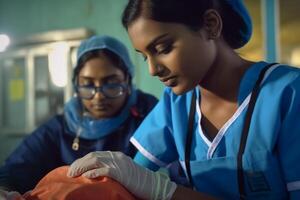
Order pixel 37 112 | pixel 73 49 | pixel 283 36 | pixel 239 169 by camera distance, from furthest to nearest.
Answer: pixel 37 112 → pixel 73 49 → pixel 283 36 → pixel 239 169

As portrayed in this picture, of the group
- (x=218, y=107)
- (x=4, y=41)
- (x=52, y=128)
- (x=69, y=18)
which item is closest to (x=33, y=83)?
(x=4, y=41)

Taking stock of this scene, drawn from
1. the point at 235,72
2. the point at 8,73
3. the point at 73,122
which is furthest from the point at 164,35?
the point at 8,73

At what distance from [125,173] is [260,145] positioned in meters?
0.33

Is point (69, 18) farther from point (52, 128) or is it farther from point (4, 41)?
point (52, 128)

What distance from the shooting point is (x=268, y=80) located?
92cm

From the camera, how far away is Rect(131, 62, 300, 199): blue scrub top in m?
0.85

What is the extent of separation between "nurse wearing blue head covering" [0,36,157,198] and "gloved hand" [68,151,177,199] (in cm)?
59

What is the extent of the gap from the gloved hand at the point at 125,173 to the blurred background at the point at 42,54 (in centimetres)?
198

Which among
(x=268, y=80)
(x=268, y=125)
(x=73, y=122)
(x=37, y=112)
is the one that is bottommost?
(x=37, y=112)

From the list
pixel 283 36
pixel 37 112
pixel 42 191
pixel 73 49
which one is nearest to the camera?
pixel 42 191

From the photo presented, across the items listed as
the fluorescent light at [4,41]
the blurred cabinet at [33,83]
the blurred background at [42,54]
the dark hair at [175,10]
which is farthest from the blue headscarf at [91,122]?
the fluorescent light at [4,41]

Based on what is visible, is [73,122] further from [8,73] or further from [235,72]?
[8,73]

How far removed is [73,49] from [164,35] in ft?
7.94

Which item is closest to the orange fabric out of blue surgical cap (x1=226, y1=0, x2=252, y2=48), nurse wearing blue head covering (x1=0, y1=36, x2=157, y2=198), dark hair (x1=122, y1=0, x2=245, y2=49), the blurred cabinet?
dark hair (x1=122, y1=0, x2=245, y2=49)
